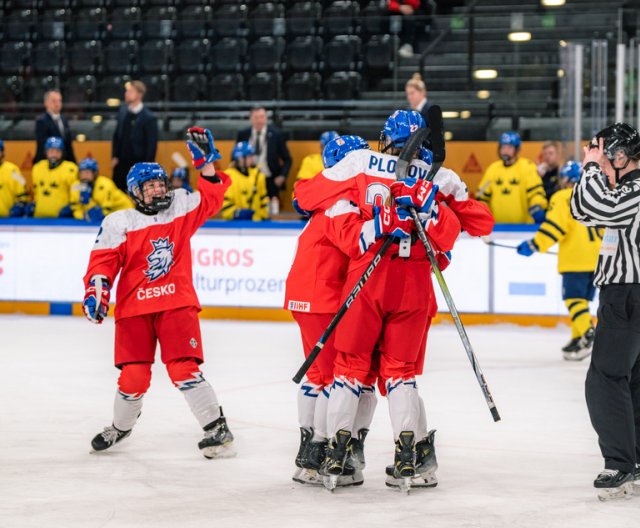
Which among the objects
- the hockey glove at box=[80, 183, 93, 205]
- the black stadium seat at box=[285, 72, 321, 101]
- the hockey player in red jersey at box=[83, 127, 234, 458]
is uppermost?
the black stadium seat at box=[285, 72, 321, 101]

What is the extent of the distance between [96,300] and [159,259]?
342mm

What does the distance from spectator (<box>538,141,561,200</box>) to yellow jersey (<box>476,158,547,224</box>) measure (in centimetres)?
21

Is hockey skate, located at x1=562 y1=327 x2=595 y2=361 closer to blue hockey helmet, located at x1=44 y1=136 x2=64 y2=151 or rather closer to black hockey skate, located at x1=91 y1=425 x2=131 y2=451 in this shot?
black hockey skate, located at x1=91 y1=425 x2=131 y2=451

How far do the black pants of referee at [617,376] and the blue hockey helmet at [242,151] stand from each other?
24.0 ft

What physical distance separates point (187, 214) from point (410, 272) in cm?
129

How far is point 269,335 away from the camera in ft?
32.2

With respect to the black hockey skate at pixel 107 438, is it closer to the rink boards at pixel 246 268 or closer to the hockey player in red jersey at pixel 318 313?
the hockey player in red jersey at pixel 318 313

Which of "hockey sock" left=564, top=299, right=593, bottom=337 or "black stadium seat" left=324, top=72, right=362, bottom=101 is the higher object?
"black stadium seat" left=324, top=72, right=362, bottom=101

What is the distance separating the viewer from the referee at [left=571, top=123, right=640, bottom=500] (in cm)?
423

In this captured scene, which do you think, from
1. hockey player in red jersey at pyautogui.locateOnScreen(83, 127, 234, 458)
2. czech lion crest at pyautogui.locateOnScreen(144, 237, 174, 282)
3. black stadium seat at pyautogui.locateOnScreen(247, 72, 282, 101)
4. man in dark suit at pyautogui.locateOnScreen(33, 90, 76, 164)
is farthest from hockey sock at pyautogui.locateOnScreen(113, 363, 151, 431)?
black stadium seat at pyautogui.locateOnScreen(247, 72, 282, 101)

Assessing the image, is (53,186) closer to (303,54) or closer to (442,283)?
(303,54)

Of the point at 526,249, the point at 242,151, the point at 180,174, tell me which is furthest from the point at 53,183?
the point at 526,249

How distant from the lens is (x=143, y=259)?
507cm

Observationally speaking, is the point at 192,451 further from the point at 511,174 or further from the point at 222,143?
the point at 222,143
